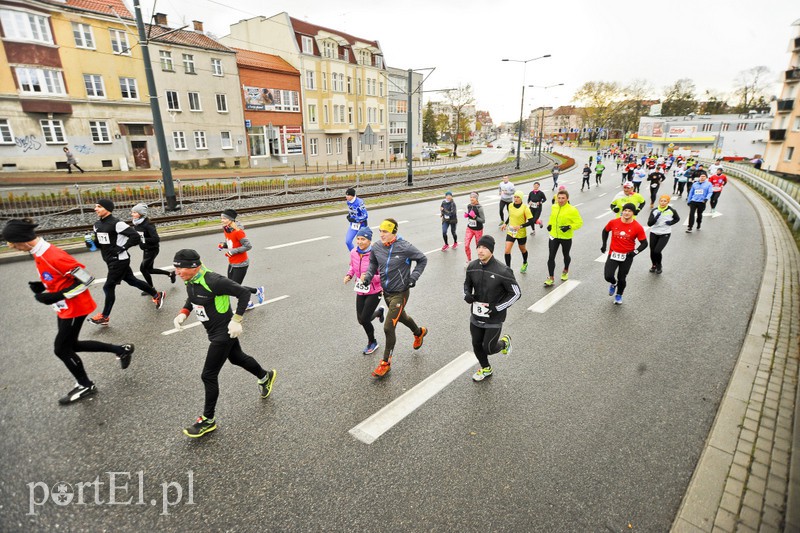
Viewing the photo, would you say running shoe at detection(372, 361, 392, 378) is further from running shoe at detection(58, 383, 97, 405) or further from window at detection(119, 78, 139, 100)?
window at detection(119, 78, 139, 100)

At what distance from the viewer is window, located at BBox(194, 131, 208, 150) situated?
110 ft

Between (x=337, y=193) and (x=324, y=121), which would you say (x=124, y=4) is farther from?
(x=337, y=193)

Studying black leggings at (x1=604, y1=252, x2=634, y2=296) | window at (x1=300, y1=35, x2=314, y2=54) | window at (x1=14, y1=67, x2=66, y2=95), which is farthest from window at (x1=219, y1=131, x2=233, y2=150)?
black leggings at (x1=604, y1=252, x2=634, y2=296)

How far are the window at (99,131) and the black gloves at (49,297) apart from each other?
31.8 m

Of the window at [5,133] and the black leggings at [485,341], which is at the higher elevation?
the window at [5,133]

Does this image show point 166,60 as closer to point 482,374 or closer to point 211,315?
point 211,315

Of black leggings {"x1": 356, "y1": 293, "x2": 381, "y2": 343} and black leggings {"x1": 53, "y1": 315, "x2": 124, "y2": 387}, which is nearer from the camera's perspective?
black leggings {"x1": 53, "y1": 315, "x2": 124, "y2": 387}

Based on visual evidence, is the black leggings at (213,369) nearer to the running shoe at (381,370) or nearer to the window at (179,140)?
the running shoe at (381,370)

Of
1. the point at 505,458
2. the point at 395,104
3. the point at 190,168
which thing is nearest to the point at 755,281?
the point at 505,458

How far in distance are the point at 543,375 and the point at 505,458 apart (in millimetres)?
1714

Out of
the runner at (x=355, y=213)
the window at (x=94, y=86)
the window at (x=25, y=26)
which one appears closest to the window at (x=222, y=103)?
the window at (x=94, y=86)

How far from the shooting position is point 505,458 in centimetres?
386

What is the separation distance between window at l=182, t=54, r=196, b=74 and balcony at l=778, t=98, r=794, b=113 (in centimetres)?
5903

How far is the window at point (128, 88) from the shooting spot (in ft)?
96.3
